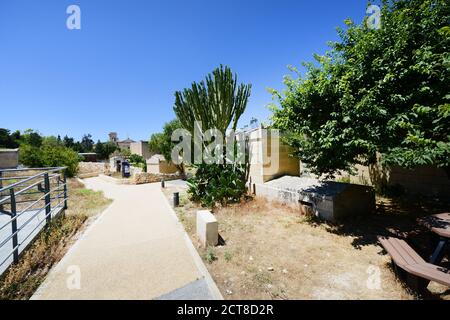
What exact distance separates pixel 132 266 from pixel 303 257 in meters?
3.20

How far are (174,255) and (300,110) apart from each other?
4.52 metres

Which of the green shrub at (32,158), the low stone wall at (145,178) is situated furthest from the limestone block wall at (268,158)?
the green shrub at (32,158)

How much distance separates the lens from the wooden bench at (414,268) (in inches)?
97.0

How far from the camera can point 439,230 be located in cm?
322

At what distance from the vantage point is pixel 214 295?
9.63 ft

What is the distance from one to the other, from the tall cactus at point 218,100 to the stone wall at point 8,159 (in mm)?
21225

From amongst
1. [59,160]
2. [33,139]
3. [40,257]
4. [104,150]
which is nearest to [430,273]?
[40,257]

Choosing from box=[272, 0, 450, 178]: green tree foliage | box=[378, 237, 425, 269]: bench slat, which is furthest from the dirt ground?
box=[272, 0, 450, 178]: green tree foliage

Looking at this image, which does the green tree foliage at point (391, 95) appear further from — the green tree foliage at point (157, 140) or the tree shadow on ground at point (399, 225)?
the green tree foliage at point (157, 140)

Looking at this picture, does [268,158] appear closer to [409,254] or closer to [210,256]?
[210,256]
